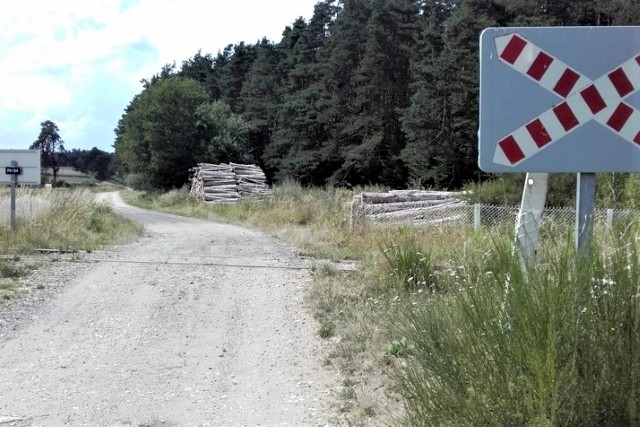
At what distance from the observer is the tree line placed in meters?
40.6

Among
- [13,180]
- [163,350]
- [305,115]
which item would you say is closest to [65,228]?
[13,180]

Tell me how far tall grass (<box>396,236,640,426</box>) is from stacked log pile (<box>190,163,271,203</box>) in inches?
1304

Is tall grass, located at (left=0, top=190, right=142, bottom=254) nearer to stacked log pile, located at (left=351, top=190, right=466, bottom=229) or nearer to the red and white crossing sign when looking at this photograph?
stacked log pile, located at (left=351, top=190, right=466, bottom=229)

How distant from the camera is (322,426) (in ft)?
15.5

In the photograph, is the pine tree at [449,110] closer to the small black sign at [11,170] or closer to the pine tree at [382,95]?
the pine tree at [382,95]

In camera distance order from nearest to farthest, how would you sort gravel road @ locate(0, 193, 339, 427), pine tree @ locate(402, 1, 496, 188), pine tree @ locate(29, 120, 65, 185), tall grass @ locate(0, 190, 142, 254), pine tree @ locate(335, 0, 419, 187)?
1. gravel road @ locate(0, 193, 339, 427)
2. tall grass @ locate(0, 190, 142, 254)
3. pine tree @ locate(402, 1, 496, 188)
4. pine tree @ locate(335, 0, 419, 187)
5. pine tree @ locate(29, 120, 65, 185)

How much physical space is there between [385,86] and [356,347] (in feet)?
158

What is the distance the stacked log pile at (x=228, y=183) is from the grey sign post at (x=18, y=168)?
21193 millimetres

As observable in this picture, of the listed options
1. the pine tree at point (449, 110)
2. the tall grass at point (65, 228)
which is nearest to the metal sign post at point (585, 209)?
the tall grass at point (65, 228)

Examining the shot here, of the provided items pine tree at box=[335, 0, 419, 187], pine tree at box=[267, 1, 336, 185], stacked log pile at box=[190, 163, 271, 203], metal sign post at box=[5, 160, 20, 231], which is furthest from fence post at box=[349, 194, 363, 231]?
pine tree at box=[267, 1, 336, 185]

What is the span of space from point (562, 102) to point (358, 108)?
51.8 meters

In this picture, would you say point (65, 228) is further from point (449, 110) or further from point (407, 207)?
point (449, 110)

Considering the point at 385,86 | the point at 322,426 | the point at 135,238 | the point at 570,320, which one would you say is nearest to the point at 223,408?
the point at 322,426

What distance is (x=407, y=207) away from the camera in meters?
18.2
